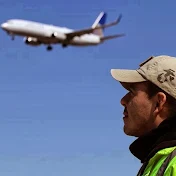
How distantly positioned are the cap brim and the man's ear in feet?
0.67

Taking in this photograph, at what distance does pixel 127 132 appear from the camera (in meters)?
4.76

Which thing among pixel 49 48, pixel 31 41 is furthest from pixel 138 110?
pixel 31 41

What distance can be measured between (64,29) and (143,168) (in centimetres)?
13205

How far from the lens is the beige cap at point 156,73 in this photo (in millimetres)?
4602

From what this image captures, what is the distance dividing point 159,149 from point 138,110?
1.50ft

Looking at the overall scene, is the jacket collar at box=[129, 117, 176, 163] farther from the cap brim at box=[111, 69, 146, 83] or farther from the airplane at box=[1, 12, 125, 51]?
the airplane at box=[1, 12, 125, 51]

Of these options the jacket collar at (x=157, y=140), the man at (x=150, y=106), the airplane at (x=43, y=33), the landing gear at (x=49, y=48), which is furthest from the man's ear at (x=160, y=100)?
the landing gear at (x=49, y=48)

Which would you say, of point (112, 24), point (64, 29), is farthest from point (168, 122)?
point (64, 29)

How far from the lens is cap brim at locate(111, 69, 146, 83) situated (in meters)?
4.74

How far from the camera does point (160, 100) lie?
15.1ft

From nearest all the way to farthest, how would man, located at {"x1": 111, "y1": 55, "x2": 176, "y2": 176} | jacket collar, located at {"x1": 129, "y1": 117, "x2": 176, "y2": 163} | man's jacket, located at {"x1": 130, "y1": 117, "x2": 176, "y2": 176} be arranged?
man's jacket, located at {"x1": 130, "y1": 117, "x2": 176, "y2": 176} → jacket collar, located at {"x1": 129, "y1": 117, "x2": 176, "y2": 163} → man, located at {"x1": 111, "y1": 55, "x2": 176, "y2": 176}

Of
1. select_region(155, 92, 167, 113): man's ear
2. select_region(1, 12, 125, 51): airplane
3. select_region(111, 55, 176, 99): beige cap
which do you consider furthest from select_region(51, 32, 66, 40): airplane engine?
select_region(155, 92, 167, 113): man's ear

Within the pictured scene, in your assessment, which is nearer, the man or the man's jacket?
the man's jacket

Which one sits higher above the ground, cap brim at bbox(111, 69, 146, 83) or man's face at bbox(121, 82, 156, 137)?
cap brim at bbox(111, 69, 146, 83)
